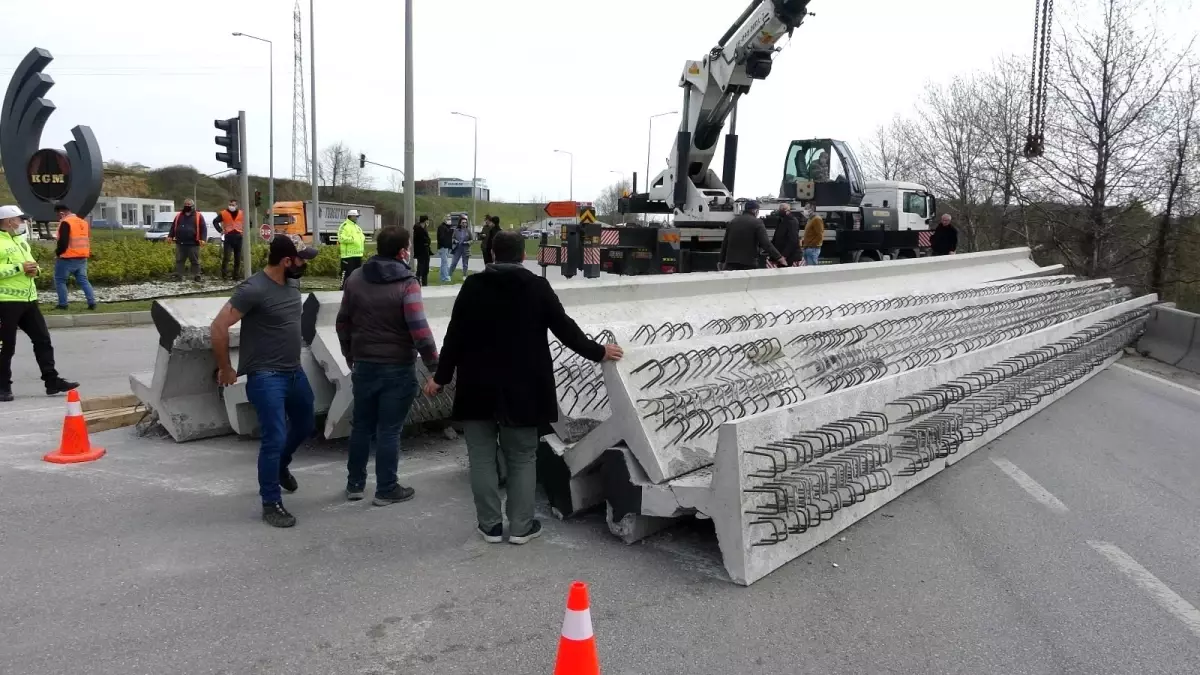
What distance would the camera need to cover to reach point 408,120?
1809cm

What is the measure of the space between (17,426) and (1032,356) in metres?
9.35

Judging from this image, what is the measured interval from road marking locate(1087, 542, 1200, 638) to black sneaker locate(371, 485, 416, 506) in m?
Answer: 4.26

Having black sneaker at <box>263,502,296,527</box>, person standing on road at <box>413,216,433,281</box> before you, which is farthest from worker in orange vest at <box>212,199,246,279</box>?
black sneaker at <box>263,502,296,527</box>

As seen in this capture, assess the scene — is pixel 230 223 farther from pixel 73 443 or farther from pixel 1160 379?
pixel 1160 379

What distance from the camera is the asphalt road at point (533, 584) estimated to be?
3.65 metres

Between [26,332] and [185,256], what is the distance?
1175 centimetres

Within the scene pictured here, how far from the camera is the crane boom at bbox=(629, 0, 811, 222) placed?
53.8 ft

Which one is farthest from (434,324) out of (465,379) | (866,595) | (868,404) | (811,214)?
(811,214)

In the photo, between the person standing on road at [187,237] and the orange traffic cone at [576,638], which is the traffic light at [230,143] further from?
the orange traffic cone at [576,638]

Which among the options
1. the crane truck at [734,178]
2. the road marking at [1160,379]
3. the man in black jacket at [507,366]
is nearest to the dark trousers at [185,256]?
the crane truck at [734,178]

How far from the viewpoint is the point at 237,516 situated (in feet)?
17.3

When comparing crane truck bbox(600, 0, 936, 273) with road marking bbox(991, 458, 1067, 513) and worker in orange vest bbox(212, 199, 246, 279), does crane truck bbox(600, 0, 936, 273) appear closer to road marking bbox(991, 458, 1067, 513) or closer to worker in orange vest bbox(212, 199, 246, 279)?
worker in orange vest bbox(212, 199, 246, 279)

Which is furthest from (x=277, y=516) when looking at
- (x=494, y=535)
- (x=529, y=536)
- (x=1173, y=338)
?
(x=1173, y=338)

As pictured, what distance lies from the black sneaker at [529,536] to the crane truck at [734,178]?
495 inches
